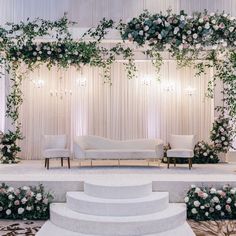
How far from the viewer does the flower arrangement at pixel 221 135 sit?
11312mm

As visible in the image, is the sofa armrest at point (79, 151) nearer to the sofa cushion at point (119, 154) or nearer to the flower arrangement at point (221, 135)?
the sofa cushion at point (119, 154)

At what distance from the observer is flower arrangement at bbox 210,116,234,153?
11312mm

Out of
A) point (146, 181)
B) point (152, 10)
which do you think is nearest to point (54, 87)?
point (152, 10)

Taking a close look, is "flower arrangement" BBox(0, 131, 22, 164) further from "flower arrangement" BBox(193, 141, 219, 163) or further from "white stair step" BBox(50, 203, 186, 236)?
"white stair step" BBox(50, 203, 186, 236)

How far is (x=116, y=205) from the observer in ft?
19.7

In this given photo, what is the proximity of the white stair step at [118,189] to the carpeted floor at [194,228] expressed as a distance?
36.6 inches

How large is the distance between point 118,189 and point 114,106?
6515 mm

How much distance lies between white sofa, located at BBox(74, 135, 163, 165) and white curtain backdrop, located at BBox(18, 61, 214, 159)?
5.71 feet

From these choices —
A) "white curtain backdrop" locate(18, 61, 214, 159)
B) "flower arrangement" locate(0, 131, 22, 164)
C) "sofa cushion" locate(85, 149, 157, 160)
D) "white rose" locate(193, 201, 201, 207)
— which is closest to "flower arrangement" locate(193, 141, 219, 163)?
"white curtain backdrop" locate(18, 61, 214, 159)

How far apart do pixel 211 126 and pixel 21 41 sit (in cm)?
666

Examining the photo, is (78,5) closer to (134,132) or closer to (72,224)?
(134,132)

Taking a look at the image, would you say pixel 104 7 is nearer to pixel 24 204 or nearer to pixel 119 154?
pixel 119 154

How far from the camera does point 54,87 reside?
41.5 feet

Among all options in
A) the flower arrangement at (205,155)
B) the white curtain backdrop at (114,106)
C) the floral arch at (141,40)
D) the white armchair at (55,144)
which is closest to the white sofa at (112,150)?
the white armchair at (55,144)
